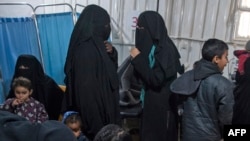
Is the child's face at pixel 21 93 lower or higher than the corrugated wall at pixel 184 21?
lower

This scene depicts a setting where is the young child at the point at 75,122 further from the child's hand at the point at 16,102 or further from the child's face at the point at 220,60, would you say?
the child's face at the point at 220,60

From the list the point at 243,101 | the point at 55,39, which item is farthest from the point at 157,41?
the point at 55,39

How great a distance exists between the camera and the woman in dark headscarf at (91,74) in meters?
2.06

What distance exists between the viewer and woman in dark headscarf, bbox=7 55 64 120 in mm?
2539

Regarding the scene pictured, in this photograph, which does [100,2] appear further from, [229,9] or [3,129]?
[3,129]

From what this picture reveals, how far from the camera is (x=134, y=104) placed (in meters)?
2.90

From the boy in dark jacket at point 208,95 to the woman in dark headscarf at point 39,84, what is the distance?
1266 mm

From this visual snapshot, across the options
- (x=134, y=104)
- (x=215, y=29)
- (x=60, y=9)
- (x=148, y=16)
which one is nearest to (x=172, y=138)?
(x=134, y=104)

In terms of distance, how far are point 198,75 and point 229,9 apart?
1891 mm

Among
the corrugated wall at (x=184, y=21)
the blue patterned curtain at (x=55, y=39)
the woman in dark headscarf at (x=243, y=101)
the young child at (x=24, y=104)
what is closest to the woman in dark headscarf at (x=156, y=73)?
the woman in dark headscarf at (x=243, y=101)

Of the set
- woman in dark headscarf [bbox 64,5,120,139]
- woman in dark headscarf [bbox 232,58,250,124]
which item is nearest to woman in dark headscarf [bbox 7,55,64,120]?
woman in dark headscarf [bbox 64,5,120,139]

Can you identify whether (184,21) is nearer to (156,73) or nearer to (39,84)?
(156,73)

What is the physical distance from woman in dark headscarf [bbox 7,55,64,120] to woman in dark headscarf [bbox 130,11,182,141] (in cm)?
92

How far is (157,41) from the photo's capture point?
89.7 inches
